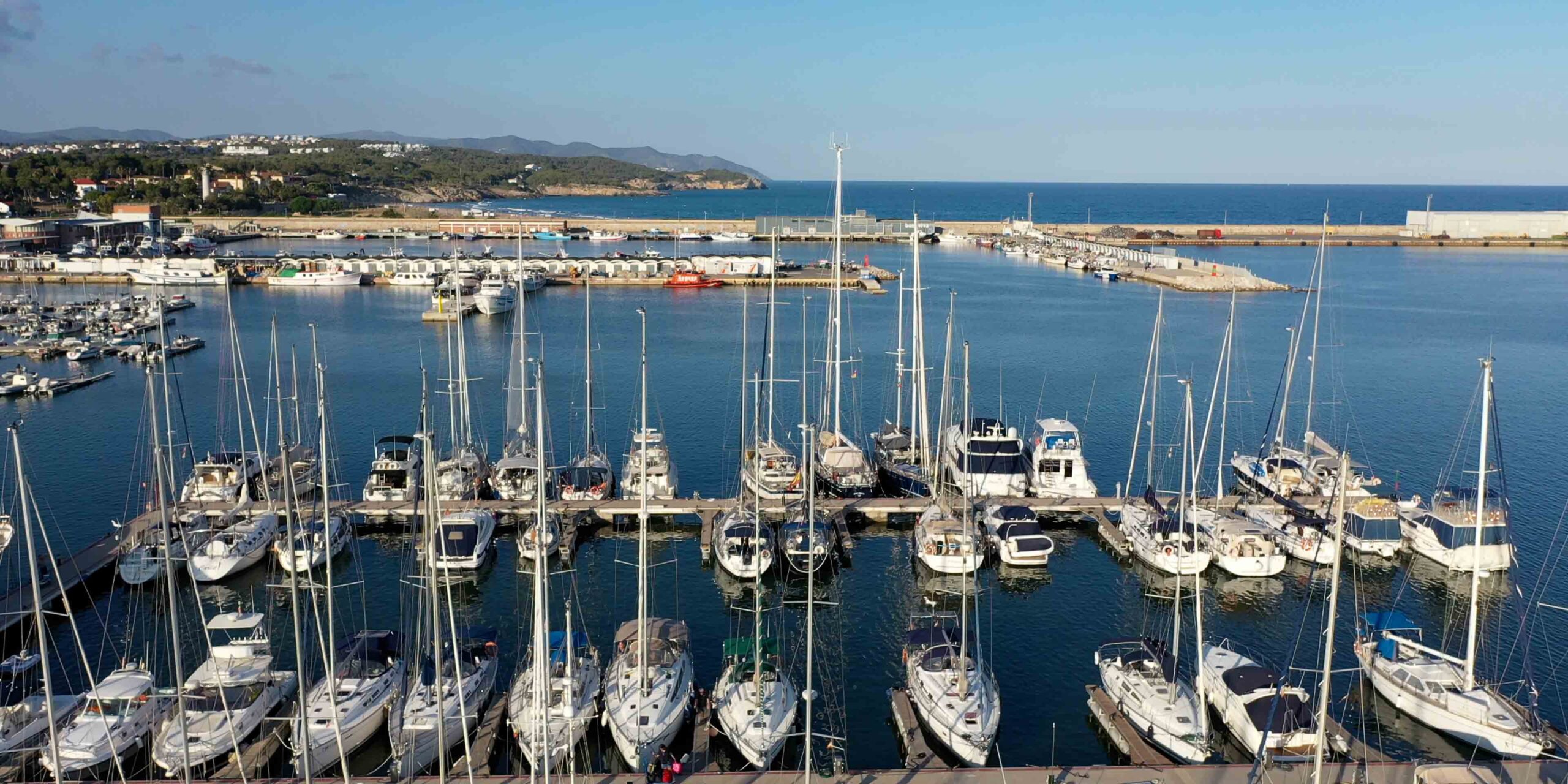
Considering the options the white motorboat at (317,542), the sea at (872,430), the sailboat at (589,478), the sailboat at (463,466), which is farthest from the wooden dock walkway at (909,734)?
the sailboat at (463,466)


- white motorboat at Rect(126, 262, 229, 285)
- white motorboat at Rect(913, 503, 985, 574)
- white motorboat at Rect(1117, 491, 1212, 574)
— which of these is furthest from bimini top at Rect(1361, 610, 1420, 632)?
white motorboat at Rect(126, 262, 229, 285)

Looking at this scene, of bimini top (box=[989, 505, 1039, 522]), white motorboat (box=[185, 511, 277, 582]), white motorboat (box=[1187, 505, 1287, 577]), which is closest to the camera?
white motorboat (box=[185, 511, 277, 582])

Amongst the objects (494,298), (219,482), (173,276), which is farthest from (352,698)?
(173,276)

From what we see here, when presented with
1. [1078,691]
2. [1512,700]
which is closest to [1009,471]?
[1078,691]

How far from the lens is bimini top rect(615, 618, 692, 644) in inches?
818

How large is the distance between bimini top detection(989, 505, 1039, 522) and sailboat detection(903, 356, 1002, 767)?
746cm

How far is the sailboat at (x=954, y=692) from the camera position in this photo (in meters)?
18.1

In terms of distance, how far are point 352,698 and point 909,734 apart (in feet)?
31.0

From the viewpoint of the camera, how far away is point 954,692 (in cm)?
1909

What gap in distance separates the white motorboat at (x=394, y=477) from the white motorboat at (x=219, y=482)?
324 centimetres

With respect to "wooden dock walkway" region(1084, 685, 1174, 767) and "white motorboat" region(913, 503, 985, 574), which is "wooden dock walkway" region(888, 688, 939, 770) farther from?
"white motorboat" region(913, 503, 985, 574)

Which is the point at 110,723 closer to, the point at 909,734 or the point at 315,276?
the point at 909,734

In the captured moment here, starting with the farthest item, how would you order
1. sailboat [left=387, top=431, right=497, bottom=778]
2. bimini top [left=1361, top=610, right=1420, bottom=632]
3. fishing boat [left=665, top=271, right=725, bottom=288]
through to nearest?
1. fishing boat [left=665, top=271, right=725, bottom=288]
2. bimini top [left=1361, top=610, right=1420, bottom=632]
3. sailboat [left=387, top=431, right=497, bottom=778]

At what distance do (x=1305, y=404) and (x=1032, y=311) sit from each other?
3157cm
